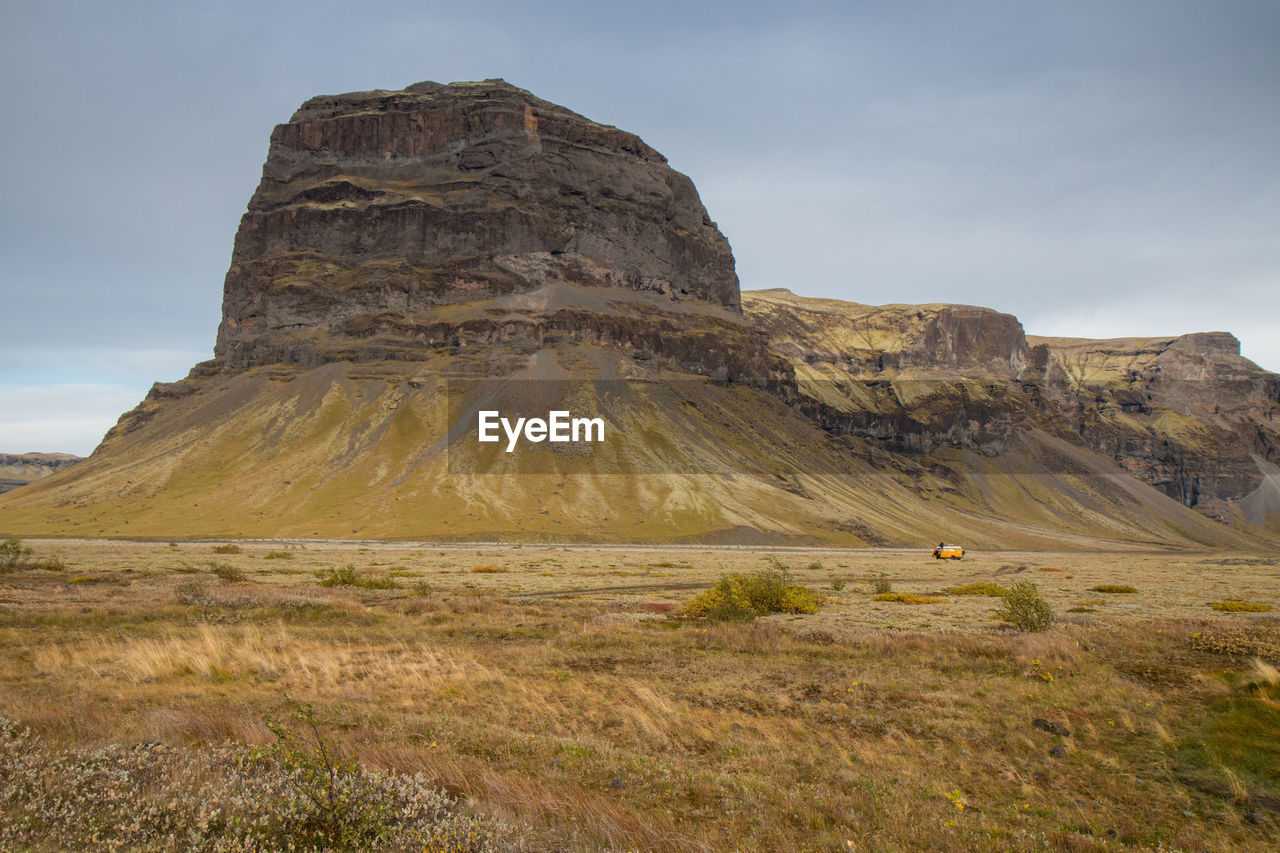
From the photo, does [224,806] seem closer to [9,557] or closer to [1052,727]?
[1052,727]

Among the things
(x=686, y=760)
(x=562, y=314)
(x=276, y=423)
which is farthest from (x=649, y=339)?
(x=686, y=760)

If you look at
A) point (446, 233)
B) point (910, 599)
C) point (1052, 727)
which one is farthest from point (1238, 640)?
point (446, 233)

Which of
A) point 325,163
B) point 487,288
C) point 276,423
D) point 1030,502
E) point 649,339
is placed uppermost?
point 325,163

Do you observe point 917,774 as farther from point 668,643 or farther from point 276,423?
point 276,423

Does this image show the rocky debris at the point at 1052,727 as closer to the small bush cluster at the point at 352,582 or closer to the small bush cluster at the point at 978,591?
the small bush cluster at the point at 978,591

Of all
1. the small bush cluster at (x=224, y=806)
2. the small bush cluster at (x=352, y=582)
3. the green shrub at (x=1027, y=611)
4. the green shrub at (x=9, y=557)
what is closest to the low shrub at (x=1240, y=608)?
the green shrub at (x=1027, y=611)

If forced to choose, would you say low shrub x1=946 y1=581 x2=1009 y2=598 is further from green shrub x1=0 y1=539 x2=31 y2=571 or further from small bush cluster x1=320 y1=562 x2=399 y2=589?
green shrub x1=0 y1=539 x2=31 y2=571
